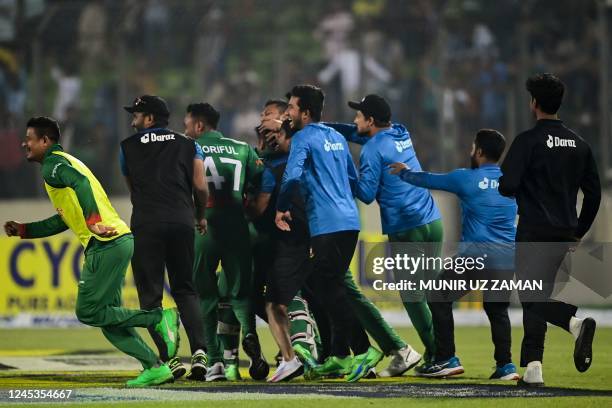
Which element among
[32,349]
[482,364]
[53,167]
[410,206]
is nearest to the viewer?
[53,167]

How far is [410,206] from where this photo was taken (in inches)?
420

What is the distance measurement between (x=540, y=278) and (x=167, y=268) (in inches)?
112

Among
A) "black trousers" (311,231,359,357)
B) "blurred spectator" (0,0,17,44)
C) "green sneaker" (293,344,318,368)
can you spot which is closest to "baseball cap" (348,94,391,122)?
"black trousers" (311,231,359,357)

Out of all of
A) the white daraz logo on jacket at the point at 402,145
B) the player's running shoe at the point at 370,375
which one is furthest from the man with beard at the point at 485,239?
the white daraz logo on jacket at the point at 402,145

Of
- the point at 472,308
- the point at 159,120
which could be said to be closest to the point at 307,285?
the point at 159,120

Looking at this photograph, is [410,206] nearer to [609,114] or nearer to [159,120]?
[159,120]

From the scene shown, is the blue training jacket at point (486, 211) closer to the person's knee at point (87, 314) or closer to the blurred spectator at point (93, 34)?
the person's knee at point (87, 314)

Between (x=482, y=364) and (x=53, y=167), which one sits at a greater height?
(x=53, y=167)

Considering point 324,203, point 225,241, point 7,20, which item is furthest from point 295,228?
point 7,20

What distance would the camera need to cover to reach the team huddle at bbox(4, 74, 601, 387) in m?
8.93

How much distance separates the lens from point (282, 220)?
31.9 feet

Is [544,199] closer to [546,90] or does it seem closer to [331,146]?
[546,90]

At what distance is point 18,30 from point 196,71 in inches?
106

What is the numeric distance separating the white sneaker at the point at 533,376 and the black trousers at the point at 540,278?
0.23ft
